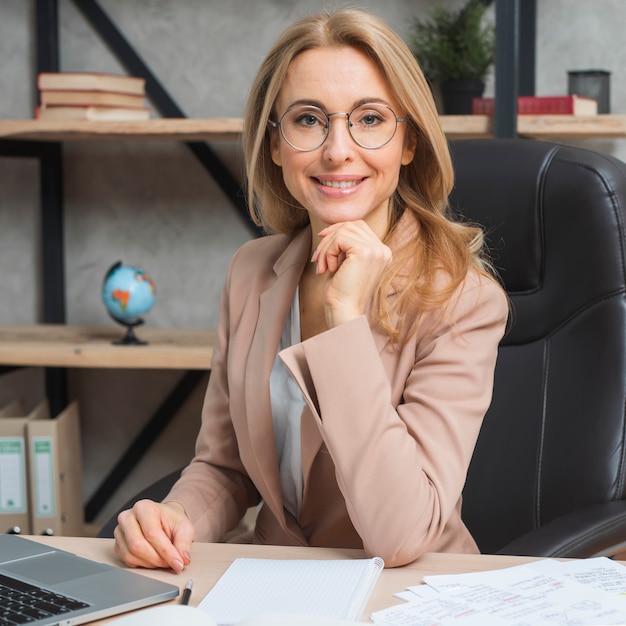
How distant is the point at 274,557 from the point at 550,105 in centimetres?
161

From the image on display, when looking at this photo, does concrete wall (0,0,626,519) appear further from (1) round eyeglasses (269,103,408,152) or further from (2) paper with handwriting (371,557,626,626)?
(2) paper with handwriting (371,557,626,626)

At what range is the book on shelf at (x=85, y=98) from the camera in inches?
95.4

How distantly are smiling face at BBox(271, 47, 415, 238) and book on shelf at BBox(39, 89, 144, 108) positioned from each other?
1.22 m

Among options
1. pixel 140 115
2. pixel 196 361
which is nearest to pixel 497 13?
pixel 140 115

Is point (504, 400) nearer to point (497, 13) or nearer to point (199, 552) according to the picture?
point (199, 552)

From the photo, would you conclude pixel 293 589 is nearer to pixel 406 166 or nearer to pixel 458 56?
pixel 406 166

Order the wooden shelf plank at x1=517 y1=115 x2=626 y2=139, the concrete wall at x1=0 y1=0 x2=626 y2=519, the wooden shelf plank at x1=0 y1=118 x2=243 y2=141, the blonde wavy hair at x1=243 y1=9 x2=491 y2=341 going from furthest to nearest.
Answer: the concrete wall at x1=0 y1=0 x2=626 y2=519, the wooden shelf plank at x1=0 y1=118 x2=243 y2=141, the wooden shelf plank at x1=517 y1=115 x2=626 y2=139, the blonde wavy hair at x1=243 y1=9 x2=491 y2=341

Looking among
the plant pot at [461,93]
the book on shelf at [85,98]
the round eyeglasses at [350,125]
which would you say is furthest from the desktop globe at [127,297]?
the round eyeglasses at [350,125]

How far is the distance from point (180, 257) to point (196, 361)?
60cm

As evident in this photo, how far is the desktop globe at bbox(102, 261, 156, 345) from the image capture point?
8.16 ft

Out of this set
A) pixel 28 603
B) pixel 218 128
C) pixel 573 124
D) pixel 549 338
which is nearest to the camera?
pixel 28 603

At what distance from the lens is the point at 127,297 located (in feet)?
8.15

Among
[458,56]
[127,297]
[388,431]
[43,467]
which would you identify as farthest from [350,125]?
[43,467]

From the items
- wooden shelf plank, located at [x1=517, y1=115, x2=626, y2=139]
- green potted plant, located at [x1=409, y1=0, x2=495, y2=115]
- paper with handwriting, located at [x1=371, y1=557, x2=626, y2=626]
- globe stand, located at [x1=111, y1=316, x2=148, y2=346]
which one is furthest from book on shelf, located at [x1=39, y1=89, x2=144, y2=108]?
paper with handwriting, located at [x1=371, y1=557, x2=626, y2=626]
